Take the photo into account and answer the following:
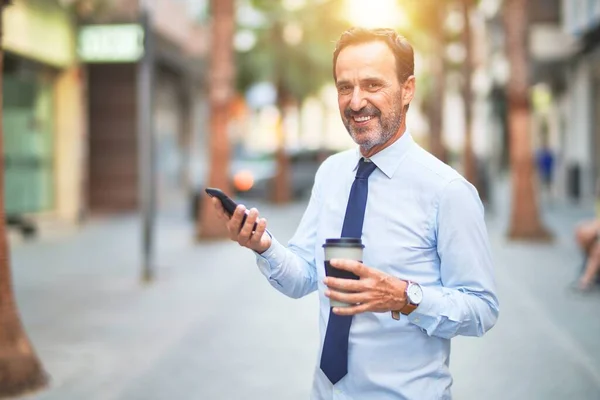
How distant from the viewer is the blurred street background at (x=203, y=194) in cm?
620

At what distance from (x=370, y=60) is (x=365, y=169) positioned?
0.34 metres

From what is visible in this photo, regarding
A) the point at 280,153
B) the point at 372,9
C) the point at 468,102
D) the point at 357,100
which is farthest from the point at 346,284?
the point at 280,153

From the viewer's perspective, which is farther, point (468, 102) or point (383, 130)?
point (468, 102)

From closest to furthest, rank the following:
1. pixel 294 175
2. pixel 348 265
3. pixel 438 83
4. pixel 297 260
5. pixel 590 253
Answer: pixel 348 265
pixel 297 260
pixel 590 253
pixel 438 83
pixel 294 175

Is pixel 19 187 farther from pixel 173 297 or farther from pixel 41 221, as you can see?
pixel 173 297

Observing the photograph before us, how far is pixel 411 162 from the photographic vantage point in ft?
8.59

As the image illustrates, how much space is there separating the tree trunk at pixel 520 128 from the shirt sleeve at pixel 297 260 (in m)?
12.4

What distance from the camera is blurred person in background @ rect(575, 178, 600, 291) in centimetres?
933

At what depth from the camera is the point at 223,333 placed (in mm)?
7473

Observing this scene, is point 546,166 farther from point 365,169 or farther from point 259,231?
point 259,231

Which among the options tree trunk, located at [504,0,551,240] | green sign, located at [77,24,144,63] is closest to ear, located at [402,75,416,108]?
green sign, located at [77,24,144,63]

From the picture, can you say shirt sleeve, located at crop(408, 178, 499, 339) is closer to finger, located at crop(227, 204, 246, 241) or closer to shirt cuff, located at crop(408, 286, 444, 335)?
shirt cuff, located at crop(408, 286, 444, 335)

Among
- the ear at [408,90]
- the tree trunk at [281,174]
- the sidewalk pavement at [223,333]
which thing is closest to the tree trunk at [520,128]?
the sidewalk pavement at [223,333]

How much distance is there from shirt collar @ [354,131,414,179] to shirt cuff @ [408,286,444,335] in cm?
39
